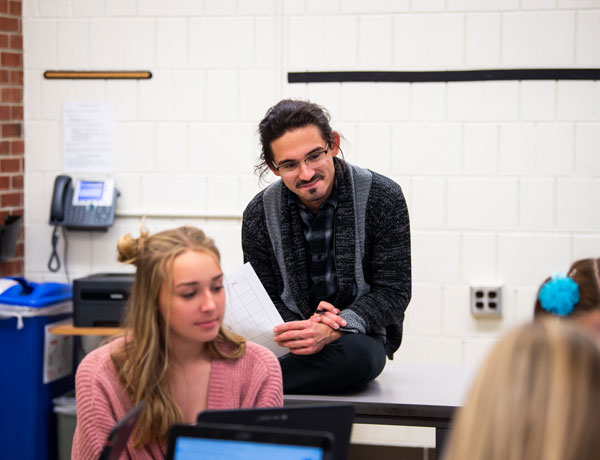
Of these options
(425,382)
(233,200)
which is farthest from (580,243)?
(233,200)

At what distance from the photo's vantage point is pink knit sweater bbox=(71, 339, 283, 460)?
1.72 m

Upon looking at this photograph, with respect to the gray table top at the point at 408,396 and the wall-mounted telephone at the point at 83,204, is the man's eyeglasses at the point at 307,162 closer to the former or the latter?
the gray table top at the point at 408,396

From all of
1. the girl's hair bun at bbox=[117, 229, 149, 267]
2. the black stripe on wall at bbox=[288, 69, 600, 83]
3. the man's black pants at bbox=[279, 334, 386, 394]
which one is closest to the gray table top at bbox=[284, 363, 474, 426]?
the man's black pants at bbox=[279, 334, 386, 394]

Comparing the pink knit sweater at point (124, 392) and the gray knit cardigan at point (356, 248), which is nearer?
the pink knit sweater at point (124, 392)

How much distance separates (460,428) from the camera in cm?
84

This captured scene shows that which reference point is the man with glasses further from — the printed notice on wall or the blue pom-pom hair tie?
the printed notice on wall

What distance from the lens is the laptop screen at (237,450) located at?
3.59 feet

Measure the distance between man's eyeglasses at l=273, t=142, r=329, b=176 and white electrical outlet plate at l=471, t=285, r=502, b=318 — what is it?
4.42ft

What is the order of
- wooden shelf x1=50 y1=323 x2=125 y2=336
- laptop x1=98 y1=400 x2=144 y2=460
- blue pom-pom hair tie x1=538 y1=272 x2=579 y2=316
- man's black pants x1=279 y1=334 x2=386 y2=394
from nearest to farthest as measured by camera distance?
laptop x1=98 y1=400 x2=144 y2=460 < blue pom-pom hair tie x1=538 y1=272 x2=579 y2=316 < man's black pants x1=279 y1=334 x2=386 y2=394 < wooden shelf x1=50 y1=323 x2=125 y2=336

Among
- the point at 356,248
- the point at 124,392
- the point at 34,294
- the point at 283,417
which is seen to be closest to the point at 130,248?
the point at 124,392

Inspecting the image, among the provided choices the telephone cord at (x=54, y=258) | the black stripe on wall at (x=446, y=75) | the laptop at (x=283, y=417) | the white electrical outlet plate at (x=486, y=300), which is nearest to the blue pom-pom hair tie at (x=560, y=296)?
the laptop at (x=283, y=417)

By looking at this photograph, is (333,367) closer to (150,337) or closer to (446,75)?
(150,337)

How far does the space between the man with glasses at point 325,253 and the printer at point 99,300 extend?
98cm

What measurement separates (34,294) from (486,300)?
1.94 metres
